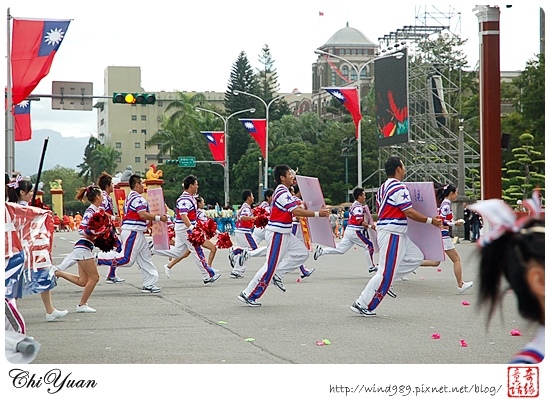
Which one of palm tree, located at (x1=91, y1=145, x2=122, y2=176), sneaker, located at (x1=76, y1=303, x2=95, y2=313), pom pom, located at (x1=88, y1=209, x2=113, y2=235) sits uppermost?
palm tree, located at (x1=91, y1=145, x2=122, y2=176)

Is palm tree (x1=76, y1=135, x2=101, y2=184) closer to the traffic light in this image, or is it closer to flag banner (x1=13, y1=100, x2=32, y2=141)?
the traffic light

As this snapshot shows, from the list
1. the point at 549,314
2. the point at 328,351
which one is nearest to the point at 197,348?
the point at 328,351

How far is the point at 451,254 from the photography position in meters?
13.1

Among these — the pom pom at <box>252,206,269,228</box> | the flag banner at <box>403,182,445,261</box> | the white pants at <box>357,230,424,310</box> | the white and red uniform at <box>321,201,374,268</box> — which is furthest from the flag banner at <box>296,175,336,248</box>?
the white and red uniform at <box>321,201,374,268</box>

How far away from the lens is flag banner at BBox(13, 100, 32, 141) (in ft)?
37.4

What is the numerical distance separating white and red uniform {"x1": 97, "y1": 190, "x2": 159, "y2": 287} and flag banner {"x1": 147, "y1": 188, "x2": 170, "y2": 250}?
0.58 m

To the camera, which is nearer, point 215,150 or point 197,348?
point 197,348

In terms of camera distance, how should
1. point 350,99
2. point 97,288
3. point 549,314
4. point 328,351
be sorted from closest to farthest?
point 549,314 → point 328,351 → point 97,288 → point 350,99

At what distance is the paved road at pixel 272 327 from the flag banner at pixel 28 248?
515 mm

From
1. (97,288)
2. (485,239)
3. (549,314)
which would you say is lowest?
(97,288)
